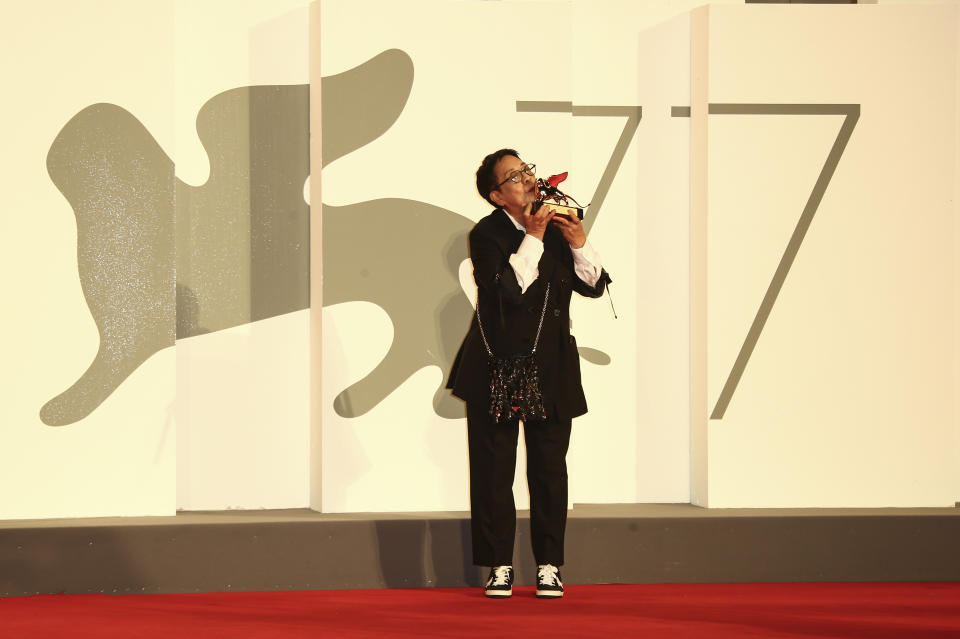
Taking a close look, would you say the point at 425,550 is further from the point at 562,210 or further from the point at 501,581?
the point at 562,210

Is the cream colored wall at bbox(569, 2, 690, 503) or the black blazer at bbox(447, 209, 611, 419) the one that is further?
the cream colored wall at bbox(569, 2, 690, 503)

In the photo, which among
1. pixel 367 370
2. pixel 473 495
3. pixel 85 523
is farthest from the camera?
pixel 367 370

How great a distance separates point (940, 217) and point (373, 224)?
2.01 m

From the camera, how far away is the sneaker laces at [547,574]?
3420mm

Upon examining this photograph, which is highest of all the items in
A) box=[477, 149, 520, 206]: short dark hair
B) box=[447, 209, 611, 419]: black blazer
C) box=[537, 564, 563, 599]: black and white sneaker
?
box=[477, 149, 520, 206]: short dark hair

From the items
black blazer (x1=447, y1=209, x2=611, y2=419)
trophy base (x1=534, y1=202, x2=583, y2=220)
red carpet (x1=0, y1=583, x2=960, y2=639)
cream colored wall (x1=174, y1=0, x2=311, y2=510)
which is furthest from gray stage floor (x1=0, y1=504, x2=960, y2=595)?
trophy base (x1=534, y1=202, x2=583, y2=220)

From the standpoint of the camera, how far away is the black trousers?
134 inches

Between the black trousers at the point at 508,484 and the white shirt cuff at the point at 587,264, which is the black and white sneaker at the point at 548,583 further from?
the white shirt cuff at the point at 587,264

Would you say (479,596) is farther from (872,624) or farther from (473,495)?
(872,624)

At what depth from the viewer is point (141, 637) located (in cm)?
289

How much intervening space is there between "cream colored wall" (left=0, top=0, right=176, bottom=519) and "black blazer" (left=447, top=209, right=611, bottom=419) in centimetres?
113

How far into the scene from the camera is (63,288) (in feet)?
12.7

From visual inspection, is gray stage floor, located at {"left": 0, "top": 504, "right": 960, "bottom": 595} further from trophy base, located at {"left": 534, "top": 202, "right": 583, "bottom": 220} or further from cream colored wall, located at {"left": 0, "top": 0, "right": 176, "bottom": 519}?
trophy base, located at {"left": 534, "top": 202, "right": 583, "bottom": 220}

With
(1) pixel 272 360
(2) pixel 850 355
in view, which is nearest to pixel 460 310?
(1) pixel 272 360
